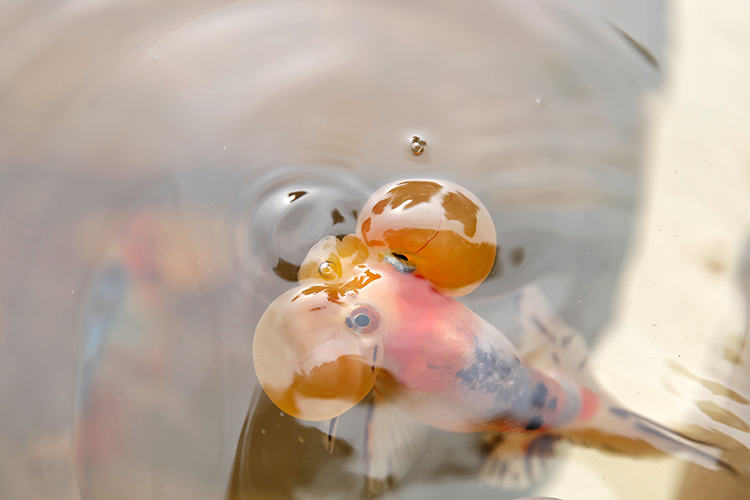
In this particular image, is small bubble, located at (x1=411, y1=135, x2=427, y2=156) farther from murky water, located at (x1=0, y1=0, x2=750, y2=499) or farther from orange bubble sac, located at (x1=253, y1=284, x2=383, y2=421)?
orange bubble sac, located at (x1=253, y1=284, x2=383, y2=421)

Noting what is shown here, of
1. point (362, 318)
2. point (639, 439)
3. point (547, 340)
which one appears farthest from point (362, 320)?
point (639, 439)

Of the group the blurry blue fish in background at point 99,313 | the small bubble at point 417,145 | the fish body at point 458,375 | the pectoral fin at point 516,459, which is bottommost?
the pectoral fin at point 516,459

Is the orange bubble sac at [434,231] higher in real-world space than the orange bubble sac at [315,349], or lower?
higher

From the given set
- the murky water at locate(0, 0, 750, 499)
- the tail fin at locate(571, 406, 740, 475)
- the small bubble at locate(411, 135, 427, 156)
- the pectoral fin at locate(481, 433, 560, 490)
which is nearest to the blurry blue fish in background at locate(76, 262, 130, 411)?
the murky water at locate(0, 0, 750, 499)

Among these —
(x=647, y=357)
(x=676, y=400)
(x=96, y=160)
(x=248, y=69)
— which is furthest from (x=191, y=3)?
(x=676, y=400)

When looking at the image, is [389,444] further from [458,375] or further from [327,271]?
[327,271]

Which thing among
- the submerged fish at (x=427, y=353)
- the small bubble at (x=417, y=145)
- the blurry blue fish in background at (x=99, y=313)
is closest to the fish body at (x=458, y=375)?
the submerged fish at (x=427, y=353)

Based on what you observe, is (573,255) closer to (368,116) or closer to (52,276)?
(368,116)

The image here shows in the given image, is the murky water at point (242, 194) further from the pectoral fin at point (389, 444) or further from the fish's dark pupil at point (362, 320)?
the fish's dark pupil at point (362, 320)
